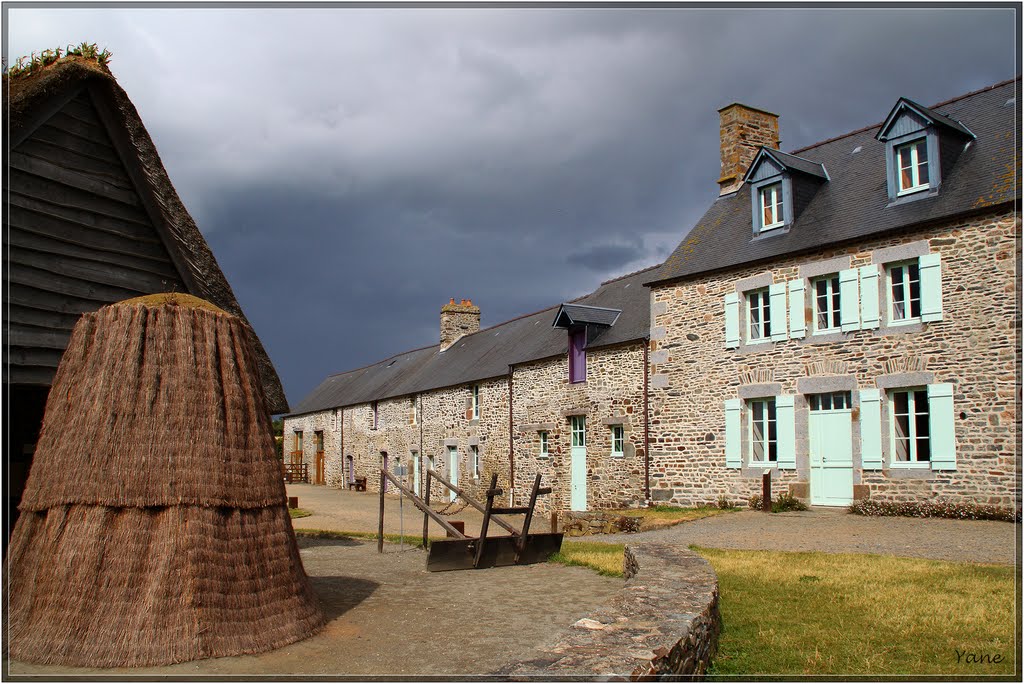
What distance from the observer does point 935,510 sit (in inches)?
543

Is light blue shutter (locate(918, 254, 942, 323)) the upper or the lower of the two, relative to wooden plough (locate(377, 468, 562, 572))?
upper

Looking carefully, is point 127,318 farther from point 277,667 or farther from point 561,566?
point 561,566

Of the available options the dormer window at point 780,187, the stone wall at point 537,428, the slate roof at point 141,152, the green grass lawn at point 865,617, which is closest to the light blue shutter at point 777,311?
the dormer window at point 780,187

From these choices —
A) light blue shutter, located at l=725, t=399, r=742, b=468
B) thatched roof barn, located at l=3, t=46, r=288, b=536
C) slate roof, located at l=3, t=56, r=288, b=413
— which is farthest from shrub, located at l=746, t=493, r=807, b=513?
thatched roof barn, located at l=3, t=46, r=288, b=536

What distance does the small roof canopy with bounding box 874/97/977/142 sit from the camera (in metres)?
14.9

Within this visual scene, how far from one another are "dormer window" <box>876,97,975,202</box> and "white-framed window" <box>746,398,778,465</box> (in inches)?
191

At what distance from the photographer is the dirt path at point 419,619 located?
212 inches

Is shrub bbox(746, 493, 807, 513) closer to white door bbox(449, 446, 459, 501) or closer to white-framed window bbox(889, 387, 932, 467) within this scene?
white-framed window bbox(889, 387, 932, 467)

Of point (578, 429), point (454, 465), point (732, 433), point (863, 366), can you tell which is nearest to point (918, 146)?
point (863, 366)

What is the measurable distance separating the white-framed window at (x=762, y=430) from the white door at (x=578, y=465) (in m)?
5.02

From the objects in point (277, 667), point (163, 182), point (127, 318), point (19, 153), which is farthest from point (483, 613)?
point (19, 153)

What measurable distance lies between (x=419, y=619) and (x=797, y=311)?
38.5ft

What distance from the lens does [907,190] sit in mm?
15266

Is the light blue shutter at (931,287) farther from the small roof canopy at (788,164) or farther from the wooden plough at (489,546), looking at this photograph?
the wooden plough at (489,546)
